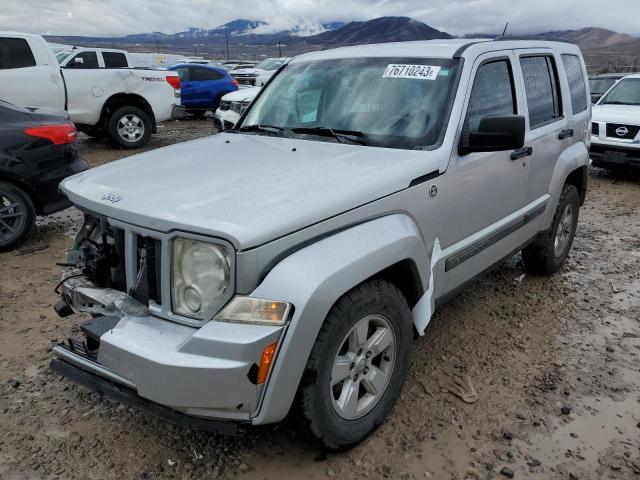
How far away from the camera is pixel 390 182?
249 centimetres

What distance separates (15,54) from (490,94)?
8117 mm

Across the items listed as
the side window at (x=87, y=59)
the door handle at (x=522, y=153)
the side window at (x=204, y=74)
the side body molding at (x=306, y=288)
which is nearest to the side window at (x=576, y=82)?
the door handle at (x=522, y=153)

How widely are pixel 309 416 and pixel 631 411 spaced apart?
1.88m

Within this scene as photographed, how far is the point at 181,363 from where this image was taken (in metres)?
1.93

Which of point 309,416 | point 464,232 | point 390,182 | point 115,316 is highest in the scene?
point 390,182

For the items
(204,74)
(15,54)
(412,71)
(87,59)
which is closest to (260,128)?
(412,71)

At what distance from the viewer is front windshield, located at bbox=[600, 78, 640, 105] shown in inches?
369

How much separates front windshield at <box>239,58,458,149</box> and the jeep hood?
0.65 feet

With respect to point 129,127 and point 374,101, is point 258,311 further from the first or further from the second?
point 129,127

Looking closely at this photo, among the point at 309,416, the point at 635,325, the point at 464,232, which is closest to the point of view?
the point at 309,416

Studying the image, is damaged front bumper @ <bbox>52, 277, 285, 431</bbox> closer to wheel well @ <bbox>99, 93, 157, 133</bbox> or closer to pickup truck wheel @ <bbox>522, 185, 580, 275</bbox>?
pickup truck wheel @ <bbox>522, 185, 580, 275</bbox>

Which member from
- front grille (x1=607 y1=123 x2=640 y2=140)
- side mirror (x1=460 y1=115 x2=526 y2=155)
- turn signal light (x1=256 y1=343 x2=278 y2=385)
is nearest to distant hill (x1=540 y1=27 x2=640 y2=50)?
front grille (x1=607 y1=123 x2=640 y2=140)

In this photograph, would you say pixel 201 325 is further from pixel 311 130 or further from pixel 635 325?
pixel 635 325

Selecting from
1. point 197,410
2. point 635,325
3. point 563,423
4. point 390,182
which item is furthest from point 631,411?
point 197,410
